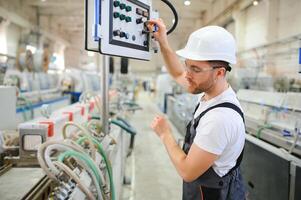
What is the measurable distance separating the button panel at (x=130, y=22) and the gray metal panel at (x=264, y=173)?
56.2 inches

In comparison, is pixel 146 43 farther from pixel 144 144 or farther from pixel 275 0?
pixel 275 0

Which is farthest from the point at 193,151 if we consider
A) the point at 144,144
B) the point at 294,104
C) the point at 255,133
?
the point at 144,144

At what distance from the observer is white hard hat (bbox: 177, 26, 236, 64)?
→ 967 mm

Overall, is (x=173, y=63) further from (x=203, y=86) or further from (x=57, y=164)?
(x=57, y=164)

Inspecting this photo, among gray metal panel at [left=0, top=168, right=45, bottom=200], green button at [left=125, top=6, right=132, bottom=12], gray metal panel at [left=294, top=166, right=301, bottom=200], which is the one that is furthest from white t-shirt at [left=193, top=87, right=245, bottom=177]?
gray metal panel at [left=294, top=166, right=301, bottom=200]

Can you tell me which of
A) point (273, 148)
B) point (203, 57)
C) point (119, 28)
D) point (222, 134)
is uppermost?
point (119, 28)

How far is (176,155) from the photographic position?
3.23 ft

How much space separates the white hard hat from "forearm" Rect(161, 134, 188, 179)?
0.35 metres

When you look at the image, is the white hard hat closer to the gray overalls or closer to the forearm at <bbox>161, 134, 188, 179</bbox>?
the gray overalls

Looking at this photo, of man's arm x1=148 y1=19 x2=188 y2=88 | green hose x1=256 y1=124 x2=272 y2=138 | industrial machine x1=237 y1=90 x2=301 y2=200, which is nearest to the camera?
man's arm x1=148 y1=19 x2=188 y2=88

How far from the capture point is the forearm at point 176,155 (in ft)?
3.09

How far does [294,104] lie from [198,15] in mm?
7951

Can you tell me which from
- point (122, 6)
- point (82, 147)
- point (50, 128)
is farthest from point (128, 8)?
point (50, 128)

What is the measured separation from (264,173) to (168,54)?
54.7 inches
